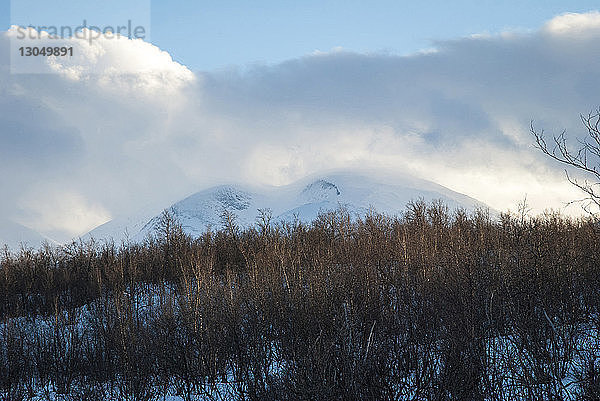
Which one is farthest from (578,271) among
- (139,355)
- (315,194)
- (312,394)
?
(315,194)

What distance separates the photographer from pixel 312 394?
5.25 meters

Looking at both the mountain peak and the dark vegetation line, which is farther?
Result: the mountain peak

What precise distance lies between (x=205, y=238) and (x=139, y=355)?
1051 centimetres

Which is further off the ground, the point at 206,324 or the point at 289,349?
the point at 206,324

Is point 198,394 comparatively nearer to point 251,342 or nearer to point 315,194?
point 251,342

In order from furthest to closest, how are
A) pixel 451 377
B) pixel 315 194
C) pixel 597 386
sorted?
pixel 315 194
pixel 451 377
pixel 597 386

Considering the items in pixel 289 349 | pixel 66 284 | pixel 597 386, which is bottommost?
pixel 597 386

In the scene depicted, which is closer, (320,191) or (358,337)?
(358,337)

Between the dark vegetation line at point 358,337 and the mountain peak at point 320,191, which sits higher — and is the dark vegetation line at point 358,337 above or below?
below

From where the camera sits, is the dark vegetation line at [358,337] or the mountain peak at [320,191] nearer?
the dark vegetation line at [358,337]

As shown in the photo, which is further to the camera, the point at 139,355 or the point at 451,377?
the point at 139,355

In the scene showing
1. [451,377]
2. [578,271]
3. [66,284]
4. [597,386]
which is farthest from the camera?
[66,284]

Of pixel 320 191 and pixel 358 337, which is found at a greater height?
pixel 320 191

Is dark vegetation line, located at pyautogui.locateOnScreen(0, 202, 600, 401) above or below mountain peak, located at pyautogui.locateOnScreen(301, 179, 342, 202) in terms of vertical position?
below
